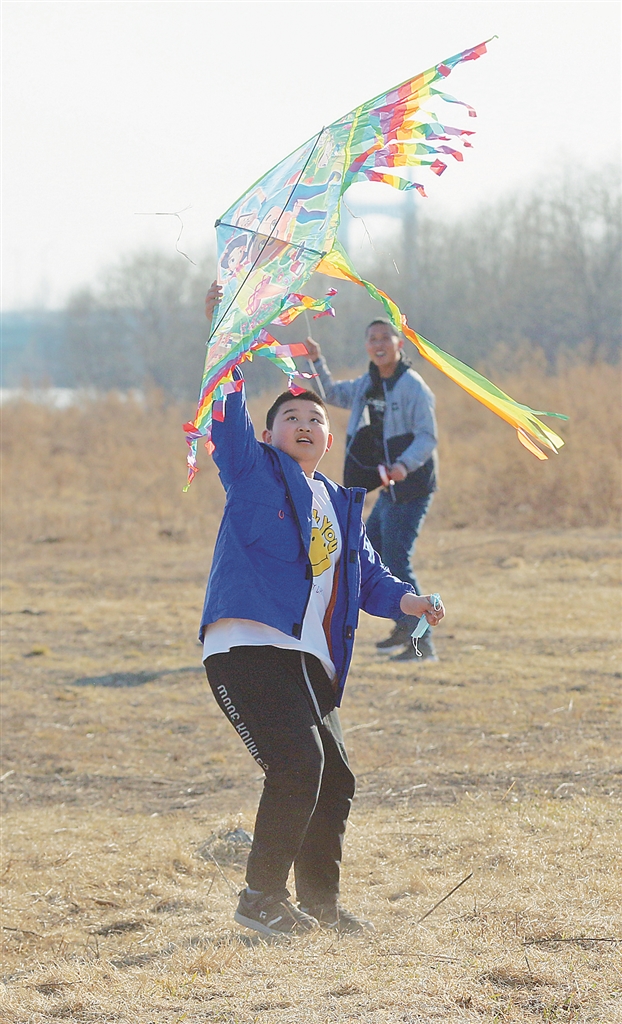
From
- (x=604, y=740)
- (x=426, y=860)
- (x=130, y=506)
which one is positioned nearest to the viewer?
(x=426, y=860)

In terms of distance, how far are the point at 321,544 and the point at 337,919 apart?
1.22 meters

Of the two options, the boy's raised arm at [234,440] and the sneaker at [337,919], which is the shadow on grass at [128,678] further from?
the boy's raised arm at [234,440]

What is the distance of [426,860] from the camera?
469 centimetres

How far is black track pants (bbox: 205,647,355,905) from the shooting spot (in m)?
3.58

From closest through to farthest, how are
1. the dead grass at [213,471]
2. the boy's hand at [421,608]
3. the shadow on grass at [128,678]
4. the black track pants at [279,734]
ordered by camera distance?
the black track pants at [279,734], the boy's hand at [421,608], the shadow on grass at [128,678], the dead grass at [213,471]

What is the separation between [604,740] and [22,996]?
4077mm

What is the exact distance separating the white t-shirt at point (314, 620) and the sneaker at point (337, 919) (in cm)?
76

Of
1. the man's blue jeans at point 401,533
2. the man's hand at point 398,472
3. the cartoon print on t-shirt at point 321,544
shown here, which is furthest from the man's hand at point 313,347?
the cartoon print on t-shirt at point 321,544

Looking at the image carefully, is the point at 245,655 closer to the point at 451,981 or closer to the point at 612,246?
the point at 451,981

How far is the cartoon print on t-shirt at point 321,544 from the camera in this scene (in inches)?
149

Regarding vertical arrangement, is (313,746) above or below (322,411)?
below

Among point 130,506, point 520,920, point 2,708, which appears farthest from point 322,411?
point 130,506

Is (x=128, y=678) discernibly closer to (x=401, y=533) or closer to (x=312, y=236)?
(x=401, y=533)

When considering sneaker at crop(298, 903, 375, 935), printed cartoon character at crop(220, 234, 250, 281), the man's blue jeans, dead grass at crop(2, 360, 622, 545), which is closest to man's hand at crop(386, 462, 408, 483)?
the man's blue jeans
